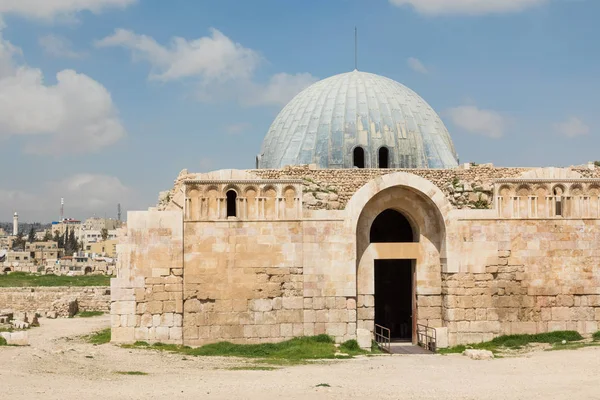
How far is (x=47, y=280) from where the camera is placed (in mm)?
47000

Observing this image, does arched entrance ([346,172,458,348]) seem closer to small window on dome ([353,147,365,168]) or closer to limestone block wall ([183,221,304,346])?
limestone block wall ([183,221,304,346])

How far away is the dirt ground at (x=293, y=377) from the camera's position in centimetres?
1223

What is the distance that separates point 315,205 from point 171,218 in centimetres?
383

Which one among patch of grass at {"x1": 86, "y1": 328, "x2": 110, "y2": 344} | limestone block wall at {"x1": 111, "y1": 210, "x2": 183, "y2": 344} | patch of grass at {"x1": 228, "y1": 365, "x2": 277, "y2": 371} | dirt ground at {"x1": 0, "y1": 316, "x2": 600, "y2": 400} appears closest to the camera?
dirt ground at {"x1": 0, "y1": 316, "x2": 600, "y2": 400}

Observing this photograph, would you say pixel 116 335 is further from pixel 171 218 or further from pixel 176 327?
pixel 171 218

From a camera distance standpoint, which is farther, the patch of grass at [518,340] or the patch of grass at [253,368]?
the patch of grass at [518,340]

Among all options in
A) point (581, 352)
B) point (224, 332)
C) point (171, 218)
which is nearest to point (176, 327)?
point (224, 332)

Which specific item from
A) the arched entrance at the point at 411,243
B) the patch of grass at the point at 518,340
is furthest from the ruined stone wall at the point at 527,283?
the arched entrance at the point at 411,243

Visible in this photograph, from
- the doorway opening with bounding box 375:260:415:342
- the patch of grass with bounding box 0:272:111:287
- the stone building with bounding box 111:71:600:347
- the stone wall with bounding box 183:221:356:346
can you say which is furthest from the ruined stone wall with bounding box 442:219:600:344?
the patch of grass with bounding box 0:272:111:287

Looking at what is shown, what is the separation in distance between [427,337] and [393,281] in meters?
5.00

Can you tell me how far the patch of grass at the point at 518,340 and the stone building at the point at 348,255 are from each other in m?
0.23

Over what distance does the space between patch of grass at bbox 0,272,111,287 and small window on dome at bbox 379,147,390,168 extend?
2458cm

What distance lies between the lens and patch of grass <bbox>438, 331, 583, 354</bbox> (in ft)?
60.8

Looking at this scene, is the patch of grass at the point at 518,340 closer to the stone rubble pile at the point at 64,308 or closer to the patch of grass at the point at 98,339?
the patch of grass at the point at 98,339
